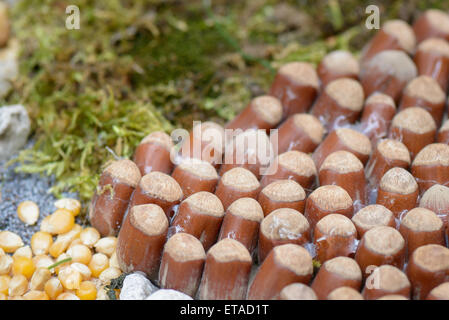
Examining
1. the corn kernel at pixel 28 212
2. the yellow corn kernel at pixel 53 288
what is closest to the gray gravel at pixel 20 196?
the corn kernel at pixel 28 212

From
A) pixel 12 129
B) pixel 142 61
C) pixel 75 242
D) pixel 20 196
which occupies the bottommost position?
pixel 75 242

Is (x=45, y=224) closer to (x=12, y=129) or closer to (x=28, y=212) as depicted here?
(x=28, y=212)

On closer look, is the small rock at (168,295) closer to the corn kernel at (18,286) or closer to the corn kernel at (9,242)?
the corn kernel at (18,286)

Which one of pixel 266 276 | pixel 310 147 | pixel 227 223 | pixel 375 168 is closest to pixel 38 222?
pixel 227 223

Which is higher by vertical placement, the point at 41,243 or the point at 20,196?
the point at 20,196

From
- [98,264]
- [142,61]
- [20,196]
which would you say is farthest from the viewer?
[142,61]

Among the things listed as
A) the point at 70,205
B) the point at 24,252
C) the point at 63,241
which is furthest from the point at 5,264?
the point at 70,205
